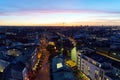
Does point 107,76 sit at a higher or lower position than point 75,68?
higher

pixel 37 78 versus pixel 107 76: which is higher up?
pixel 107 76

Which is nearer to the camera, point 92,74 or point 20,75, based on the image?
point 20,75

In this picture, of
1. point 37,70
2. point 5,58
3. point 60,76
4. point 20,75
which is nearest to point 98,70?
point 60,76

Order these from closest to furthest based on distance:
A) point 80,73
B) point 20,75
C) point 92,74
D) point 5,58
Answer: point 20,75
point 92,74
point 80,73
point 5,58

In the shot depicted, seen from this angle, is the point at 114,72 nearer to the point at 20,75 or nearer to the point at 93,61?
the point at 93,61

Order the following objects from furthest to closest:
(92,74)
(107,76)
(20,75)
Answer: (92,74) < (20,75) < (107,76)

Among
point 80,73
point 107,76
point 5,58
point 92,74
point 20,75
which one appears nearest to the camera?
point 107,76

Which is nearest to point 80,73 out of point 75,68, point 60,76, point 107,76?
point 75,68

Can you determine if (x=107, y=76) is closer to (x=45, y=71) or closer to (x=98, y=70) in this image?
(x=98, y=70)

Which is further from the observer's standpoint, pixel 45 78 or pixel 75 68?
pixel 75 68
